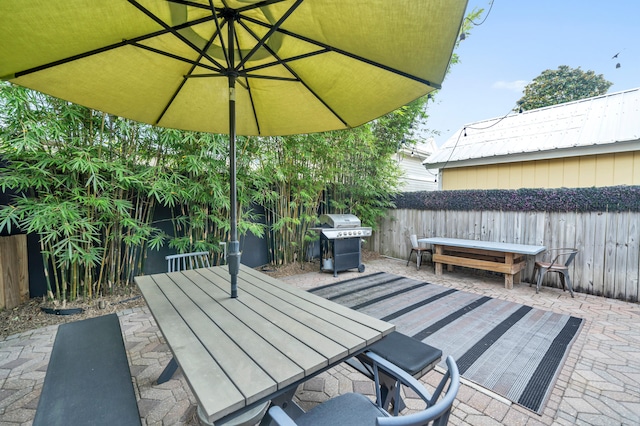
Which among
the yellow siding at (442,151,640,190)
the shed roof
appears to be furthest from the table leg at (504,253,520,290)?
the shed roof

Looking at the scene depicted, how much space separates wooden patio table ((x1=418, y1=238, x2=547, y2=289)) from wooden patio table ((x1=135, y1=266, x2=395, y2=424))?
3.87 m

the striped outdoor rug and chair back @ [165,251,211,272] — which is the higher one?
chair back @ [165,251,211,272]

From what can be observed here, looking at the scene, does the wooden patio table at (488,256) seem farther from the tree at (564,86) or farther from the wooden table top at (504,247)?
the tree at (564,86)

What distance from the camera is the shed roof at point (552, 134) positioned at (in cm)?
510

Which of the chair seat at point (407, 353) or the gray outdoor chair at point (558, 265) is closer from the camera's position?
the chair seat at point (407, 353)

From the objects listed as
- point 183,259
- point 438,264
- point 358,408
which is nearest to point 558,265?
point 438,264

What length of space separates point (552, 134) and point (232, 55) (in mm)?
7249

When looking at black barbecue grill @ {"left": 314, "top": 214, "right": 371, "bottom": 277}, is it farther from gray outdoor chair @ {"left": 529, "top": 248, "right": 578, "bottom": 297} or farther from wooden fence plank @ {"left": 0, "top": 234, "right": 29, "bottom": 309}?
wooden fence plank @ {"left": 0, "top": 234, "right": 29, "bottom": 309}

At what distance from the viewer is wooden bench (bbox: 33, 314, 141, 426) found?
1.09 m

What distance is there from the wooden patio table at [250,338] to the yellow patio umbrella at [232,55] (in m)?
0.30

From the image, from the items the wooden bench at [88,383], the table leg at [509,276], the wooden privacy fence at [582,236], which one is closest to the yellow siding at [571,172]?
the wooden privacy fence at [582,236]

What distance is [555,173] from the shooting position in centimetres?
577

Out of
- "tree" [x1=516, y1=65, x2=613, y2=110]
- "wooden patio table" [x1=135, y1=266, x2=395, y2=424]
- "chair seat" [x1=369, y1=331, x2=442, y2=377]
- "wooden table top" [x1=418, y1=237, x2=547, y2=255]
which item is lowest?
"chair seat" [x1=369, y1=331, x2=442, y2=377]

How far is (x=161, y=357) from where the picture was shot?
Result: 2.33 m
